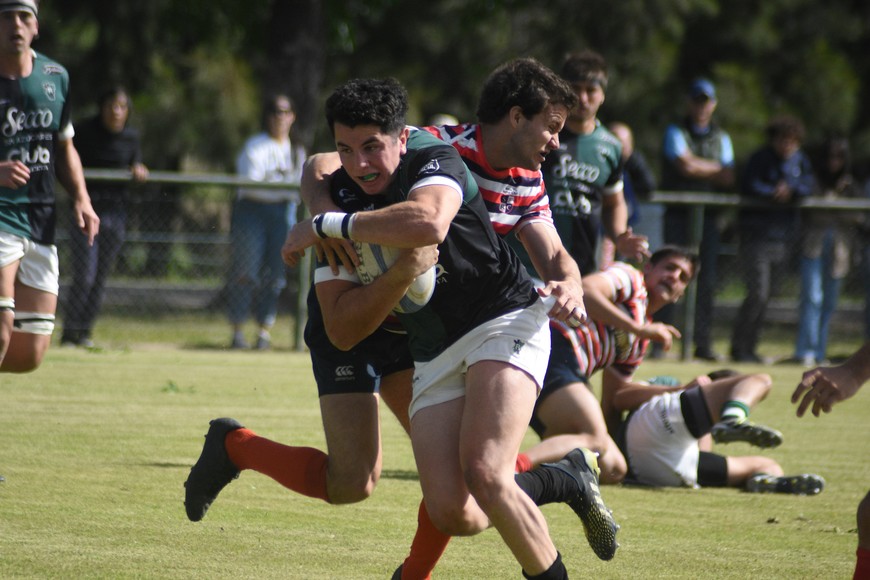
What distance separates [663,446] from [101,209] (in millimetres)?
6725

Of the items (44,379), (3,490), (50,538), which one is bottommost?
(44,379)

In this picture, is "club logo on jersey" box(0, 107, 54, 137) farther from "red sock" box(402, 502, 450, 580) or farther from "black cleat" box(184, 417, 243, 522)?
"red sock" box(402, 502, 450, 580)

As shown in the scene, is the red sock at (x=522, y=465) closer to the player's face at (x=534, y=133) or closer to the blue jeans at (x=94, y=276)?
the player's face at (x=534, y=133)

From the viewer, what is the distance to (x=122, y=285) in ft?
42.4

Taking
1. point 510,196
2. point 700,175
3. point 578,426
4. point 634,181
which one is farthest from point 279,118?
point 510,196

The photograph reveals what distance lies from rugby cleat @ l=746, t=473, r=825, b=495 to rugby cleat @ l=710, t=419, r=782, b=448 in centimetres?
34

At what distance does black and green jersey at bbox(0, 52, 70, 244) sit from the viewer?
636 cm

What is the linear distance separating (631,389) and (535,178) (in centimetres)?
257

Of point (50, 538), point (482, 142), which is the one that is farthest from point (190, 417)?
point (482, 142)

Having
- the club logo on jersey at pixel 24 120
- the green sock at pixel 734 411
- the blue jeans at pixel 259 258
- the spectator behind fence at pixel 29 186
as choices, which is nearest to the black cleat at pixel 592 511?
the green sock at pixel 734 411

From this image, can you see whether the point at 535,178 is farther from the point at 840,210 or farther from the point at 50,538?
the point at 840,210

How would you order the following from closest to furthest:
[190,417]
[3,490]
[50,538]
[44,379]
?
1. [50,538]
2. [3,490]
3. [190,417]
4. [44,379]

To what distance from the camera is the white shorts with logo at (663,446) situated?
662 cm

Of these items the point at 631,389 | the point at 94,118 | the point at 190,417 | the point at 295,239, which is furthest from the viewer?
the point at 94,118
